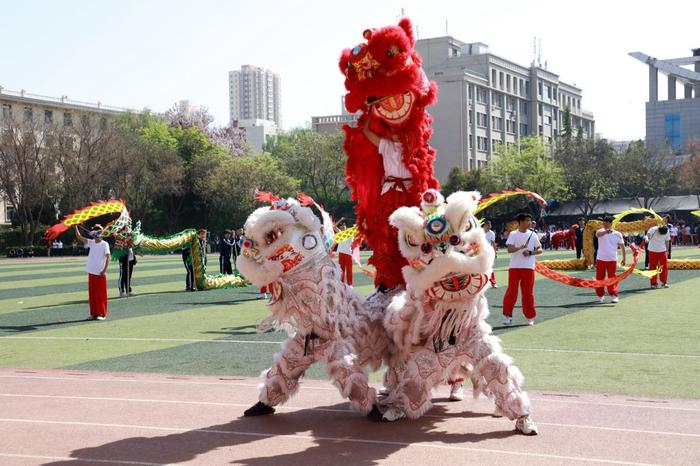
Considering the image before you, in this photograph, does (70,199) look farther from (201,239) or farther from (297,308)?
(297,308)

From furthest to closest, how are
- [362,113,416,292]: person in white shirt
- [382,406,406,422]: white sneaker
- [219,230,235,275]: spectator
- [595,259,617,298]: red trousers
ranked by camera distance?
[219,230,235,275]: spectator
[595,259,617,298]: red trousers
[362,113,416,292]: person in white shirt
[382,406,406,422]: white sneaker

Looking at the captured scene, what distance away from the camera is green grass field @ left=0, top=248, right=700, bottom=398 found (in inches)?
338

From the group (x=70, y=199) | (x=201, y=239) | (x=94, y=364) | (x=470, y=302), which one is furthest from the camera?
(x=70, y=199)

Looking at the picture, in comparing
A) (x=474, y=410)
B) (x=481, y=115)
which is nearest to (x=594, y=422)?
(x=474, y=410)

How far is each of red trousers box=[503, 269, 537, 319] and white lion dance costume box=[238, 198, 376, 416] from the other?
6.60m

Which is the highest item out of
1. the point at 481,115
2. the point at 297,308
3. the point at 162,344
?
the point at 481,115

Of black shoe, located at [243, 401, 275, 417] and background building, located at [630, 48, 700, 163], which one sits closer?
black shoe, located at [243, 401, 275, 417]

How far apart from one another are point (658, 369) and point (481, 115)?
79.2 meters

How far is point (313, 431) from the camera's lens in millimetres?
6152

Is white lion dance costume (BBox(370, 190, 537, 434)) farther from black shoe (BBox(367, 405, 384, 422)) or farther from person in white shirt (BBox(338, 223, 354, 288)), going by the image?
person in white shirt (BBox(338, 223, 354, 288))

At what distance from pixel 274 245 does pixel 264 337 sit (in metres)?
5.58

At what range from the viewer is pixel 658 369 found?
28.1 feet

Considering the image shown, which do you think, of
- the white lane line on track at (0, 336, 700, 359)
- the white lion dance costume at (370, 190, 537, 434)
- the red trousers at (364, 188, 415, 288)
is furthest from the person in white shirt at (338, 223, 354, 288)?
the white lion dance costume at (370, 190, 537, 434)

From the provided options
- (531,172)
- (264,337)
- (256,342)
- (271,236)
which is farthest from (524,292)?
(531,172)
